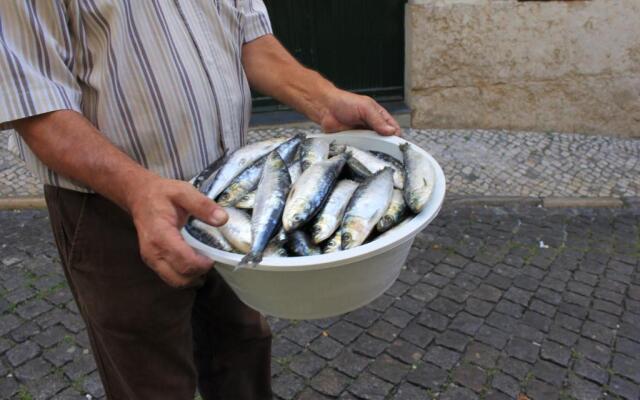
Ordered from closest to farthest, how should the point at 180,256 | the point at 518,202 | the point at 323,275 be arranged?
the point at 180,256 → the point at 323,275 → the point at 518,202

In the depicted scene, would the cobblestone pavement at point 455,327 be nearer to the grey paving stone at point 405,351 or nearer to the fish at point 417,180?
the grey paving stone at point 405,351

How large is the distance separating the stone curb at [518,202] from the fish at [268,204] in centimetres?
303

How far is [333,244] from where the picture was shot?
140 centimetres

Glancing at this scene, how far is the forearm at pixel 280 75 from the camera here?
6.50 ft

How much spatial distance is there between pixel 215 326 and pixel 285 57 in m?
0.99

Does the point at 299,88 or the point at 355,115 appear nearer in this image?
the point at 355,115

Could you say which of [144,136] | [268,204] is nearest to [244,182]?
[268,204]

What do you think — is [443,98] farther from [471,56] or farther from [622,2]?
[622,2]

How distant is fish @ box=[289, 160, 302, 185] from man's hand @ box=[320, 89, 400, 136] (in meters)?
0.28

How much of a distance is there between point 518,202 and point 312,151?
315 centimetres

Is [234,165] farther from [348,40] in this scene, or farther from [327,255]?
[348,40]

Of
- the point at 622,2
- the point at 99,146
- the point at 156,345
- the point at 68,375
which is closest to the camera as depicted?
the point at 99,146

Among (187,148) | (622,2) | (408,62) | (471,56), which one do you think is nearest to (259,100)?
(408,62)

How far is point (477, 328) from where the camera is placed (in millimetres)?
3133
